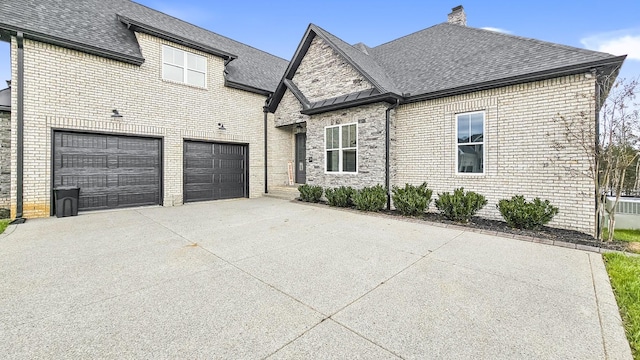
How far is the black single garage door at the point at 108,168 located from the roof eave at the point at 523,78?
9401 mm

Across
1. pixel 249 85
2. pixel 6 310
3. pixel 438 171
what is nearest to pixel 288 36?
pixel 249 85

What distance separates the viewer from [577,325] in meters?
2.54

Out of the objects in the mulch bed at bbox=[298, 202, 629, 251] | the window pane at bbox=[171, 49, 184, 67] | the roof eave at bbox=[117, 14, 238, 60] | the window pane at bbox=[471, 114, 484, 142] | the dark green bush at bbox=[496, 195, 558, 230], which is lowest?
the mulch bed at bbox=[298, 202, 629, 251]

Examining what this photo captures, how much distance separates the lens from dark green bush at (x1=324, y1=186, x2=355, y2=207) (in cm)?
906

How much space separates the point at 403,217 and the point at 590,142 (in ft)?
14.4

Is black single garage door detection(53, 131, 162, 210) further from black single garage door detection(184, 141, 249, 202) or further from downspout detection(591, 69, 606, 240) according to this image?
downspout detection(591, 69, 606, 240)

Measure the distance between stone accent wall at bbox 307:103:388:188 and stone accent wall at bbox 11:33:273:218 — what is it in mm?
3398

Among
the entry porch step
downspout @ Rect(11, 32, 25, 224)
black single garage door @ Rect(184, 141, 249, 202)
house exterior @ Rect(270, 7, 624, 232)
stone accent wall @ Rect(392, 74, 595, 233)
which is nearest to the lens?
stone accent wall @ Rect(392, 74, 595, 233)

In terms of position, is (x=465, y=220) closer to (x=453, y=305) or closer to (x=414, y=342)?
(x=453, y=305)

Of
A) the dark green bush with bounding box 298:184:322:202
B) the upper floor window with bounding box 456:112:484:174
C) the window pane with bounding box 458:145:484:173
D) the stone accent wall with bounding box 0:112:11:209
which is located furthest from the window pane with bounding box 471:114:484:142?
the stone accent wall with bounding box 0:112:11:209

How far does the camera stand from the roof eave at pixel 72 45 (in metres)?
6.90

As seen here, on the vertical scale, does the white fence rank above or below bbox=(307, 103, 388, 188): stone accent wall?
below

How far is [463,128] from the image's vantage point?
7.93 metres

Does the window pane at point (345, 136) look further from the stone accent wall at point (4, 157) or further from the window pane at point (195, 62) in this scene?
the stone accent wall at point (4, 157)
